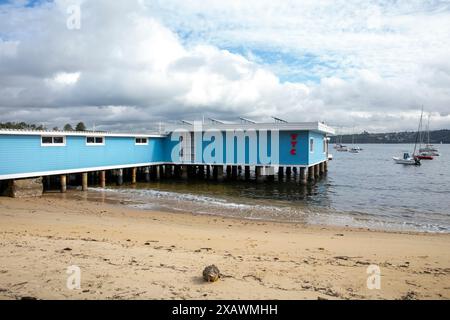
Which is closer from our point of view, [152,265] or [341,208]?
[152,265]

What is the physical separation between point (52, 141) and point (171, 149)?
12485 mm

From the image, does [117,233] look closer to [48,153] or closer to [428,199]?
[48,153]

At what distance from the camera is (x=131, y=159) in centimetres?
2942

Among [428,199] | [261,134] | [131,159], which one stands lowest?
[428,199]

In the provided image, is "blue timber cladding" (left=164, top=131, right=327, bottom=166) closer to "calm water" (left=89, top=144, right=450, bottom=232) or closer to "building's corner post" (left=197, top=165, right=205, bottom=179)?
"calm water" (left=89, top=144, right=450, bottom=232)

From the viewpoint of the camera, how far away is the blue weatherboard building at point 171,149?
20.5 m

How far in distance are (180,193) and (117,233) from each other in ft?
42.6

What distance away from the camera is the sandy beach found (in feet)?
20.1

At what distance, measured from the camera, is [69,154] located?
2330cm

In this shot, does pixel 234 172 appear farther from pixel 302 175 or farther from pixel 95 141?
pixel 95 141

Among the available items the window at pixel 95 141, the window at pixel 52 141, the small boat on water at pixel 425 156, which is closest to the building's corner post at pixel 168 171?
the window at pixel 95 141

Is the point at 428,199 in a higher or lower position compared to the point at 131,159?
lower

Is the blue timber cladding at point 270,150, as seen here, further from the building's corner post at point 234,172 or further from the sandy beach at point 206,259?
the sandy beach at point 206,259
